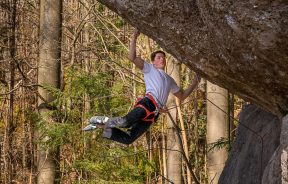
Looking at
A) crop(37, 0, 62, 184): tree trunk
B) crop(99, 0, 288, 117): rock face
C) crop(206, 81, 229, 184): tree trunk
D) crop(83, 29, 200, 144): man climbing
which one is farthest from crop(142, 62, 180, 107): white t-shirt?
crop(37, 0, 62, 184): tree trunk

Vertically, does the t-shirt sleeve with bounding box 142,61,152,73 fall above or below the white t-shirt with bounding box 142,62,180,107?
above

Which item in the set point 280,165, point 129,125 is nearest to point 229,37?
point 280,165

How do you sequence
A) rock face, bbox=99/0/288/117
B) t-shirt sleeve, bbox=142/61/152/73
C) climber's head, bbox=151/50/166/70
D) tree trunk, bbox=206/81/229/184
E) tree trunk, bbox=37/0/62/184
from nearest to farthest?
rock face, bbox=99/0/288/117 → t-shirt sleeve, bbox=142/61/152/73 → climber's head, bbox=151/50/166/70 → tree trunk, bbox=206/81/229/184 → tree trunk, bbox=37/0/62/184

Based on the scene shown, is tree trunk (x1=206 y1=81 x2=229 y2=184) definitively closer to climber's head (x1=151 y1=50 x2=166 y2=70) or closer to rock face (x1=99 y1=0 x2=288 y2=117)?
climber's head (x1=151 y1=50 x2=166 y2=70)

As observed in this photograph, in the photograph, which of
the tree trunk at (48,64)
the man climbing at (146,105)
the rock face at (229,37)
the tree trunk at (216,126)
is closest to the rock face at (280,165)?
the rock face at (229,37)

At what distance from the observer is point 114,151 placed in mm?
13445

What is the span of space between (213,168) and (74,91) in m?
3.53

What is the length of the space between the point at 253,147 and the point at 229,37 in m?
1.93

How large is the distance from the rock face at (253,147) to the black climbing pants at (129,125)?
3.73 feet

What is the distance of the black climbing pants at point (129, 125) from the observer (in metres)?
7.48

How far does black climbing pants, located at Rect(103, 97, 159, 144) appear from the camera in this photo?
24.5 ft

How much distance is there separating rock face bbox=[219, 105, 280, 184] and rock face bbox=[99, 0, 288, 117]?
42 centimetres

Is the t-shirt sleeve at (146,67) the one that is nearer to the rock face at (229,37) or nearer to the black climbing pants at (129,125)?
the black climbing pants at (129,125)

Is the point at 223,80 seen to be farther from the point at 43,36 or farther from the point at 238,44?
the point at 43,36
